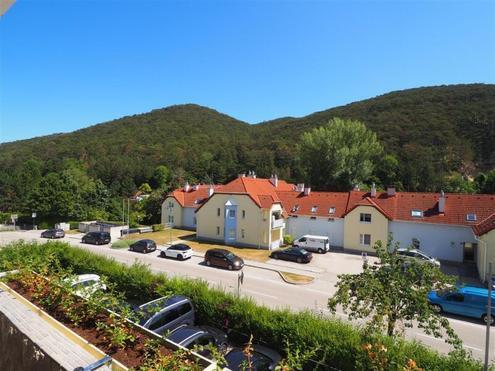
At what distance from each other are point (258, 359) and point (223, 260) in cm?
1532

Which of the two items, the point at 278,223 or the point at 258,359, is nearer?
the point at 258,359

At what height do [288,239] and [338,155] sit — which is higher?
[338,155]

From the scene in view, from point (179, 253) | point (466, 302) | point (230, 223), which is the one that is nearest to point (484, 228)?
point (466, 302)

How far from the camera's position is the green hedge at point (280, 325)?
25.3ft

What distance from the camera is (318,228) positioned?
32.7m

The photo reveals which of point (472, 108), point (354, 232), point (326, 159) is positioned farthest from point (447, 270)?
point (472, 108)

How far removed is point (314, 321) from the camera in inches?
375

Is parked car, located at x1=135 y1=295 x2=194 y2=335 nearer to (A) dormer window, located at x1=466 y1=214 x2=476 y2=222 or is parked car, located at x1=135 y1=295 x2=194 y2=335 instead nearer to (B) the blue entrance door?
(B) the blue entrance door

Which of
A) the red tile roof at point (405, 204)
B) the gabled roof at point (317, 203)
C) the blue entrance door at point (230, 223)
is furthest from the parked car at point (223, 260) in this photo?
the red tile roof at point (405, 204)

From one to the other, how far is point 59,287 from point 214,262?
1675 cm

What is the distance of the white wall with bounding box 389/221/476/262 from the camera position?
2661 centimetres

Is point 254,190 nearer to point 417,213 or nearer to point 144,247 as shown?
point 144,247

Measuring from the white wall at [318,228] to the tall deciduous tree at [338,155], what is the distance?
15.1 metres

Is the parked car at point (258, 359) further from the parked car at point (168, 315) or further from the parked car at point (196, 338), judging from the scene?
the parked car at point (168, 315)
